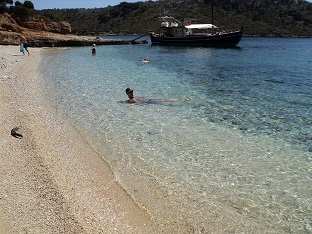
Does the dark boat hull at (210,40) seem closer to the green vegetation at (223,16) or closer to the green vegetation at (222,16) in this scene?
the green vegetation at (223,16)

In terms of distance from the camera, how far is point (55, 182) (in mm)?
5254

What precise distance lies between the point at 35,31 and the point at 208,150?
42089 mm

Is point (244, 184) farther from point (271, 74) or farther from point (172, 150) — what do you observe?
point (271, 74)

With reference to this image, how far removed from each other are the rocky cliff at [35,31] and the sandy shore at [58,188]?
109 feet

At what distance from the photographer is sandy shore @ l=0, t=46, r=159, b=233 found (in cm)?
421

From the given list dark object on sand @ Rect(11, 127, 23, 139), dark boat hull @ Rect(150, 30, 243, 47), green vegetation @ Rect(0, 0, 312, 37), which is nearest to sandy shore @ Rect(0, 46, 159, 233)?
dark object on sand @ Rect(11, 127, 23, 139)

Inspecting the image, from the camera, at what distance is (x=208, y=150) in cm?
714

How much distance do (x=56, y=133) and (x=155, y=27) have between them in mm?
85986

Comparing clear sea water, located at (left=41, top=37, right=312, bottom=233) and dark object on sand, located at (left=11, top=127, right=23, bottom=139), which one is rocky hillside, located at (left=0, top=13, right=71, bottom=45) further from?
dark object on sand, located at (left=11, top=127, right=23, bottom=139)

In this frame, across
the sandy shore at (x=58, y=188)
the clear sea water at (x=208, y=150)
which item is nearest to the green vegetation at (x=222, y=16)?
the clear sea water at (x=208, y=150)

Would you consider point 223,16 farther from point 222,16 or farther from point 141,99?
point 141,99

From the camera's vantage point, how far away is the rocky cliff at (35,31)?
1481 inches

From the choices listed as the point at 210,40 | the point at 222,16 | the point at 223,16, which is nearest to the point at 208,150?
the point at 210,40

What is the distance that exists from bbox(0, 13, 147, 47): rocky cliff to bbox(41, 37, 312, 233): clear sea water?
27560 mm
